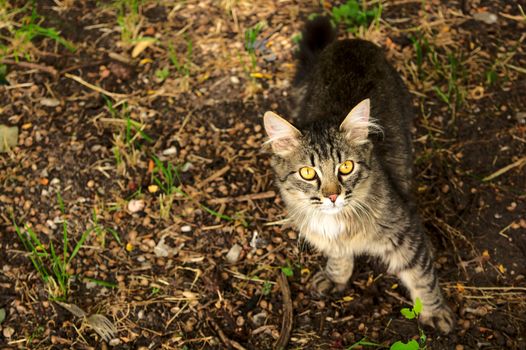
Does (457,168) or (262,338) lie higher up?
(457,168)

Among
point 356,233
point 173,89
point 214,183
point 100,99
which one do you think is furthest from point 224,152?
point 356,233

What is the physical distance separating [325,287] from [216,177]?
1022mm

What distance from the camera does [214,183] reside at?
3.78 m

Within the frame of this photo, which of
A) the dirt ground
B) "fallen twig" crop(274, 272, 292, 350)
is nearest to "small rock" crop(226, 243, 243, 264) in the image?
the dirt ground

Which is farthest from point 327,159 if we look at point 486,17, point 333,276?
point 486,17

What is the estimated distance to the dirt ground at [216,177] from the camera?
10.5 feet

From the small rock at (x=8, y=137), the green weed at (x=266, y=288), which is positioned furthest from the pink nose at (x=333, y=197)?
the small rock at (x=8, y=137)

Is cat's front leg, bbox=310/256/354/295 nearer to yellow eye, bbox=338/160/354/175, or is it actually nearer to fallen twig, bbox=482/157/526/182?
yellow eye, bbox=338/160/354/175

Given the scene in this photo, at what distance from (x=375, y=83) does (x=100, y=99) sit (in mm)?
1964

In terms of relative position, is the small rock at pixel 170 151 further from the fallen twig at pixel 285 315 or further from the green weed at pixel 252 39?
the fallen twig at pixel 285 315

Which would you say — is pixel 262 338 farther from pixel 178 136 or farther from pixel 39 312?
pixel 178 136

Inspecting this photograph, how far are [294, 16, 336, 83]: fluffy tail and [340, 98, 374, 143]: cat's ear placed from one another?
48.0 inches

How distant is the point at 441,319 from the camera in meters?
3.06

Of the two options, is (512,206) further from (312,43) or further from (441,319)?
(312,43)
